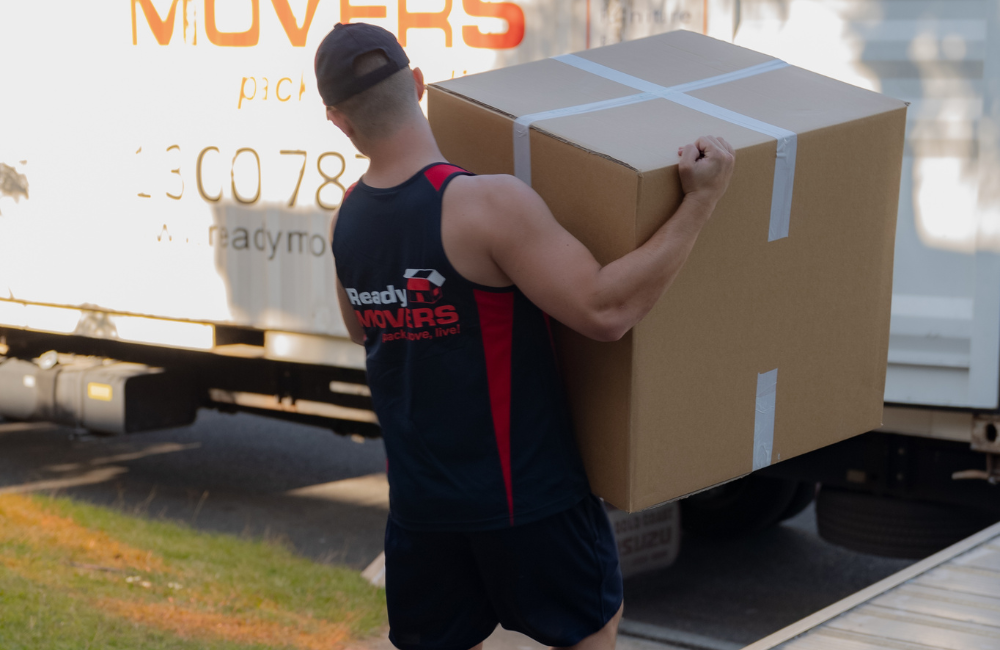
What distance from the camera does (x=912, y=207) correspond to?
371 centimetres

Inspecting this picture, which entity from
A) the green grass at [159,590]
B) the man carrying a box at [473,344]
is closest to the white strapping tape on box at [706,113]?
the man carrying a box at [473,344]

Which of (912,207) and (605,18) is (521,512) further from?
(605,18)

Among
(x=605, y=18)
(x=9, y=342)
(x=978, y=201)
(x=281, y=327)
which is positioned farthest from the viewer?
(x=9, y=342)

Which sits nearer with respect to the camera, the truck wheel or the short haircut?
the short haircut

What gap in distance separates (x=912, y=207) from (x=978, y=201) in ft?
0.69

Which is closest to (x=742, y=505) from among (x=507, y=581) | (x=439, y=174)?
(x=507, y=581)

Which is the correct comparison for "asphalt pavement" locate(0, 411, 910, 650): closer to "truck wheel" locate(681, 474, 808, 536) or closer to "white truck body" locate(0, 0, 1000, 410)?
"truck wheel" locate(681, 474, 808, 536)

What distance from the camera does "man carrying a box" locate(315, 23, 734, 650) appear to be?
179cm

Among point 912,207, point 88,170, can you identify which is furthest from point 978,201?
point 88,170

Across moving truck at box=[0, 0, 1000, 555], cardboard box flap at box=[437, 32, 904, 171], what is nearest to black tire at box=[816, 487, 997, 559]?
moving truck at box=[0, 0, 1000, 555]

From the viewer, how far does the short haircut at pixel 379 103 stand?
Answer: 1.85 meters

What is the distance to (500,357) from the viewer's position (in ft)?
6.26

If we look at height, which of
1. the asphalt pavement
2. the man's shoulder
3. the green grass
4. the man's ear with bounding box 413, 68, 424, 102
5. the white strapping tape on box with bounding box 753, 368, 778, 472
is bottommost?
the asphalt pavement

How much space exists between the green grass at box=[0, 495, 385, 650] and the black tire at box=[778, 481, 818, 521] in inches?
82.8
